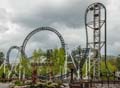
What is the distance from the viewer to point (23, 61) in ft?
294

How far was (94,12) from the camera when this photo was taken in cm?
8262

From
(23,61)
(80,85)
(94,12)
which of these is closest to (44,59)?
(23,61)

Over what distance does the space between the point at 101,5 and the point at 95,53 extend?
1081cm

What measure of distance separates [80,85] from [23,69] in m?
55.9

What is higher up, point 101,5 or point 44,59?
point 101,5

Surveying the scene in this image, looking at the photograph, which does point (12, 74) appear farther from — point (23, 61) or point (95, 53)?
point (95, 53)

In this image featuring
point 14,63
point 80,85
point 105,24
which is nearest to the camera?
point 80,85

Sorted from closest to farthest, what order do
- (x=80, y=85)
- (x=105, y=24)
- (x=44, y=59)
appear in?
(x=80, y=85) < (x=105, y=24) < (x=44, y=59)

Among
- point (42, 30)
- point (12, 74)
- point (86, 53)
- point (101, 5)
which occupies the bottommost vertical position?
point (12, 74)

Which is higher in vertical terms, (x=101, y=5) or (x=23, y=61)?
(x=101, y=5)

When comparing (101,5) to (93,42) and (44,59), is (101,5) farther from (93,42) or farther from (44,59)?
(44,59)

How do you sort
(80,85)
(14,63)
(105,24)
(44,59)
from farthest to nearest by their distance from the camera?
(14,63) → (44,59) → (105,24) → (80,85)

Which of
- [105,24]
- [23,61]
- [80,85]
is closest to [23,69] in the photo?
[23,61]

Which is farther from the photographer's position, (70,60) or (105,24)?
(70,60)
